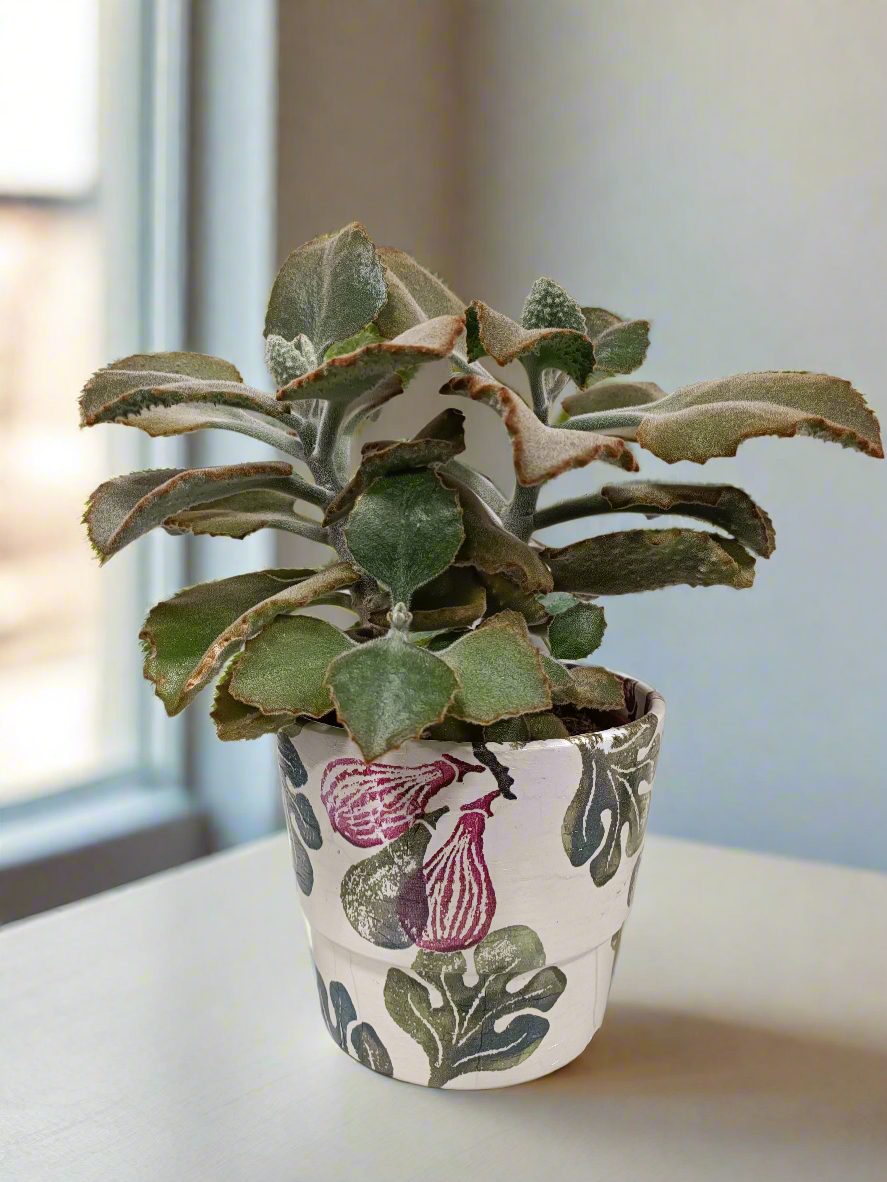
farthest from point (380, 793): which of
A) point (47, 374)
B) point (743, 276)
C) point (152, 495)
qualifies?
point (743, 276)

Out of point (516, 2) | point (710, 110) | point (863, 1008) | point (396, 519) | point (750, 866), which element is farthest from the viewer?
point (516, 2)

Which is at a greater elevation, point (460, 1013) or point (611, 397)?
point (611, 397)

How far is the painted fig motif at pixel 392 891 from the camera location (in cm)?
41

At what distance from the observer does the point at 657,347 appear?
1.43 metres

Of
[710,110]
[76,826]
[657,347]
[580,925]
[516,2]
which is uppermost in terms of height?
[516,2]

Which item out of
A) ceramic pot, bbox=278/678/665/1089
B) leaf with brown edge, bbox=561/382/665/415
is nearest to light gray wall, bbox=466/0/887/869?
leaf with brown edge, bbox=561/382/665/415

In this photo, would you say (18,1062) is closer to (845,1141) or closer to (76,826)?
(845,1141)

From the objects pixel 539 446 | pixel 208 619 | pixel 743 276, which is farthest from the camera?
pixel 743 276

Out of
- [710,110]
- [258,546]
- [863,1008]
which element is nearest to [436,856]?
[863,1008]

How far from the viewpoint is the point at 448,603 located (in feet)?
1.49

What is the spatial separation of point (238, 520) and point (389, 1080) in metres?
0.27

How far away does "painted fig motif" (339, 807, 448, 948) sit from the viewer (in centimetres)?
41

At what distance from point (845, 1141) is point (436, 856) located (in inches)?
8.6

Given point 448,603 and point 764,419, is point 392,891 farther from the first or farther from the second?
point 764,419
